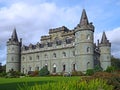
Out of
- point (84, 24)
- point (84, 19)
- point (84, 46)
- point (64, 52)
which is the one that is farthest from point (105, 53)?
point (84, 24)

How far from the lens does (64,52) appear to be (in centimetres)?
6788

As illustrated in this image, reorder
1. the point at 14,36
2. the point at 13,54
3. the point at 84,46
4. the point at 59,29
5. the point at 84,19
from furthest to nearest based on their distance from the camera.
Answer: the point at 59,29, the point at 14,36, the point at 13,54, the point at 84,19, the point at 84,46

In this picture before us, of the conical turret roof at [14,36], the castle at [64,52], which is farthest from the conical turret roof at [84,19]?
the conical turret roof at [14,36]

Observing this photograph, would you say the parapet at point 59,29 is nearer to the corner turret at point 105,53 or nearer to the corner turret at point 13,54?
the corner turret at point 13,54

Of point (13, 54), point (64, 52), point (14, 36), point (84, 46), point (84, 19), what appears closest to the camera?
point (84, 46)

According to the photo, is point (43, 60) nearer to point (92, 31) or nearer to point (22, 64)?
point (22, 64)

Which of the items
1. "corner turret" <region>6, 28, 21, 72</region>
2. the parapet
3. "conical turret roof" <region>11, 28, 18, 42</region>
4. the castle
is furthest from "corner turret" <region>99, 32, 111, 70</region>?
"conical turret roof" <region>11, 28, 18, 42</region>

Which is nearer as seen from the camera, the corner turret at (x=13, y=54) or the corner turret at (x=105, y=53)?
the corner turret at (x=105, y=53)

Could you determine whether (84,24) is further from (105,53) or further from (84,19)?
(105,53)

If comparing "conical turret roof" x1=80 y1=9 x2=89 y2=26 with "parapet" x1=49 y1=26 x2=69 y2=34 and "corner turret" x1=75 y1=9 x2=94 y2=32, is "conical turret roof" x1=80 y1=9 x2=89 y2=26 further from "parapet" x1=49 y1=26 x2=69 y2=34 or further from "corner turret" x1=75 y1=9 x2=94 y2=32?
"parapet" x1=49 y1=26 x2=69 y2=34

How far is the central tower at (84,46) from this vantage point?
59.5 meters

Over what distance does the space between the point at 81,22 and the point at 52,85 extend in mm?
56118

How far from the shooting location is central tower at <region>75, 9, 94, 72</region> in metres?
59.5

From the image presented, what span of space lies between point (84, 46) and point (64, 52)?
8.96 metres
